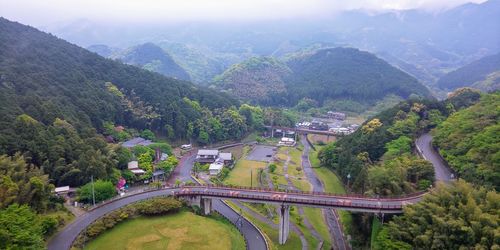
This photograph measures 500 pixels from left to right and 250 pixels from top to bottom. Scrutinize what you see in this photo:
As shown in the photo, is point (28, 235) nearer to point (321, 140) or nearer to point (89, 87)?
point (89, 87)

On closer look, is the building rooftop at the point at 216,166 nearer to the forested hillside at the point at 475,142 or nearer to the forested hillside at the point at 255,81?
the forested hillside at the point at 475,142

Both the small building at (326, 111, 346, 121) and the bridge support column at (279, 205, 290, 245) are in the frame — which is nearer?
the bridge support column at (279, 205, 290, 245)

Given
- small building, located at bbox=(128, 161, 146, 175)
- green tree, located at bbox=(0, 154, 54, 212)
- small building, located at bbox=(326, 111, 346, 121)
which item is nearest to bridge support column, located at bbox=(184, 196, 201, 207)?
small building, located at bbox=(128, 161, 146, 175)

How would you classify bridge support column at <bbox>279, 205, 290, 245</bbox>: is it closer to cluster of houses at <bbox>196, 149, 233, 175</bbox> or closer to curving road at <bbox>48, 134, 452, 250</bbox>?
curving road at <bbox>48, 134, 452, 250</bbox>

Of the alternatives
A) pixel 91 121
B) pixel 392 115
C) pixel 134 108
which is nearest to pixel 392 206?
pixel 392 115

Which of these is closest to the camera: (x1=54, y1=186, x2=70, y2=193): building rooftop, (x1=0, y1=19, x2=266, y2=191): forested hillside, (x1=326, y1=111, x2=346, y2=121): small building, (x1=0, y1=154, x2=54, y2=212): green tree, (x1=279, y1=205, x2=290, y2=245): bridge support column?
(x1=0, y1=154, x2=54, y2=212): green tree

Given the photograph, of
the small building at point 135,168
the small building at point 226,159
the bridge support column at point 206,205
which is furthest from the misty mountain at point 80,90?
the bridge support column at point 206,205

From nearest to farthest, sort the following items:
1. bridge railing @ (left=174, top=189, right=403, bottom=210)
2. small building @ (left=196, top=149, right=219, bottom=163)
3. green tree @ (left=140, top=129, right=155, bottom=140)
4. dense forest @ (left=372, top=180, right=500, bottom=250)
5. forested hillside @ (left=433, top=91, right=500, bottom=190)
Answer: dense forest @ (left=372, top=180, right=500, bottom=250), forested hillside @ (left=433, top=91, right=500, bottom=190), bridge railing @ (left=174, top=189, right=403, bottom=210), small building @ (left=196, top=149, right=219, bottom=163), green tree @ (left=140, top=129, right=155, bottom=140)
